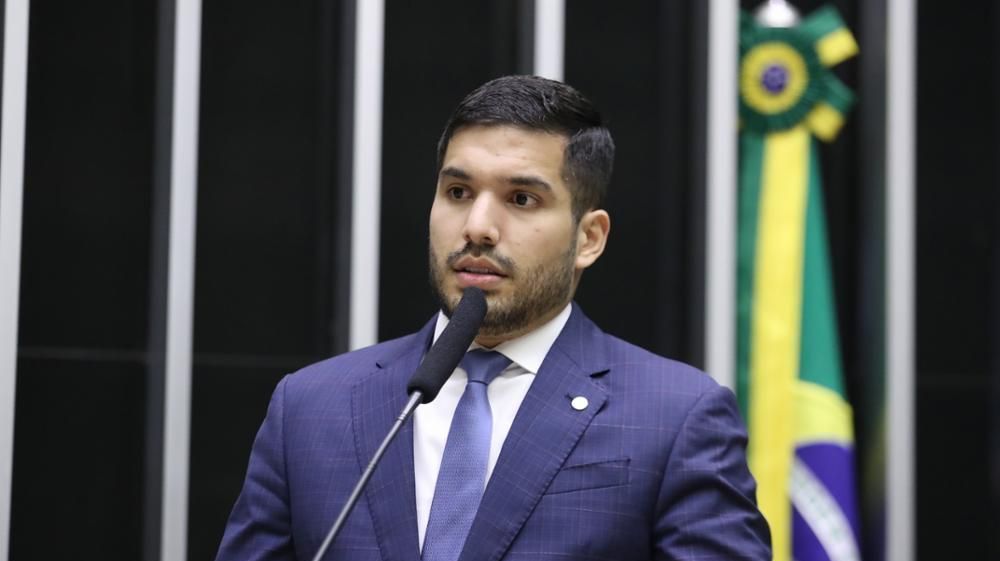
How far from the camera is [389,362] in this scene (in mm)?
2576

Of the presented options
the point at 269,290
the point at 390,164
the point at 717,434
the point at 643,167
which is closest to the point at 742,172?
the point at 643,167

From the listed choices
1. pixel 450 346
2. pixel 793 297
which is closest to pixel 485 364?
pixel 450 346

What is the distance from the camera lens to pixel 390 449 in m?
2.39

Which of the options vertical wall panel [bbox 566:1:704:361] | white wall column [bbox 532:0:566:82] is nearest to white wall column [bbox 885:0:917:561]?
vertical wall panel [bbox 566:1:704:361]

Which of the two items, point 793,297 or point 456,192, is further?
point 793,297

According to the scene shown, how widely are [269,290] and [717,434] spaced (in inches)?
102

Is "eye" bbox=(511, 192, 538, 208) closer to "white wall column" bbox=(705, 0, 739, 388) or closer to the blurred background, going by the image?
the blurred background

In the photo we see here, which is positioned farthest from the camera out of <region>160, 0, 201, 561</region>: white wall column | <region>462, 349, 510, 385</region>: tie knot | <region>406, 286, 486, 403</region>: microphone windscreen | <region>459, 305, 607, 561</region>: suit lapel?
<region>160, 0, 201, 561</region>: white wall column

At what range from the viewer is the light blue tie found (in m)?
2.27

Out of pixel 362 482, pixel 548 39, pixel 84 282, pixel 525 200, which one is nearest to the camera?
pixel 362 482

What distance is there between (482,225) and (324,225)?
2.54m

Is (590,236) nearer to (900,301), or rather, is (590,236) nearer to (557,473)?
(557,473)

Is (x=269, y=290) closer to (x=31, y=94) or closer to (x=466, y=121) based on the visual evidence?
(x=31, y=94)
